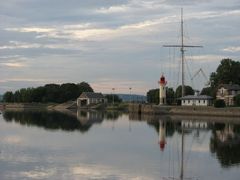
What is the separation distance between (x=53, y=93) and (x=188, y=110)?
74.9 meters

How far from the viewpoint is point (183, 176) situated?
22.2 meters

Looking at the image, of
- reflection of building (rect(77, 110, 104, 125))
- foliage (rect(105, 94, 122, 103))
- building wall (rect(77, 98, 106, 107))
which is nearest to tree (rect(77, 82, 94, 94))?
foliage (rect(105, 94, 122, 103))

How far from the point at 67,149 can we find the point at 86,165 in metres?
6.99

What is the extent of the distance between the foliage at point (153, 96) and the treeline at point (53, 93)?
112 feet

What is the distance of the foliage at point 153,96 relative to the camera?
117 meters

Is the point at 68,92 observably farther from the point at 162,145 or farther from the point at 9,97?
the point at 162,145

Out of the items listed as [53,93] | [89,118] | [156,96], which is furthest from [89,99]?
[89,118]

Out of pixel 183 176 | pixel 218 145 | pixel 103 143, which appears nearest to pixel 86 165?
pixel 183 176

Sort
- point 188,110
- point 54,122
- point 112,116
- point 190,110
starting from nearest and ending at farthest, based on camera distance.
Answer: point 54,122
point 190,110
point 188,110
point 112,116

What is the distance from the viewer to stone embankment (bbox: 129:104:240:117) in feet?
252

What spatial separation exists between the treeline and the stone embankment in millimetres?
54847

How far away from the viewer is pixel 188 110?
283 feet

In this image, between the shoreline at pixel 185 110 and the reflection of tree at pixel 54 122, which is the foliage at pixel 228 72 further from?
the reflection of tree at pixel 54 122

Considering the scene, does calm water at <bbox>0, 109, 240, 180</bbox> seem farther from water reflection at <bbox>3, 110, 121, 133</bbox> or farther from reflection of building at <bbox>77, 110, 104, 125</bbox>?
reflection of building at <bbox>77, 110, 104, 125</bbox>
